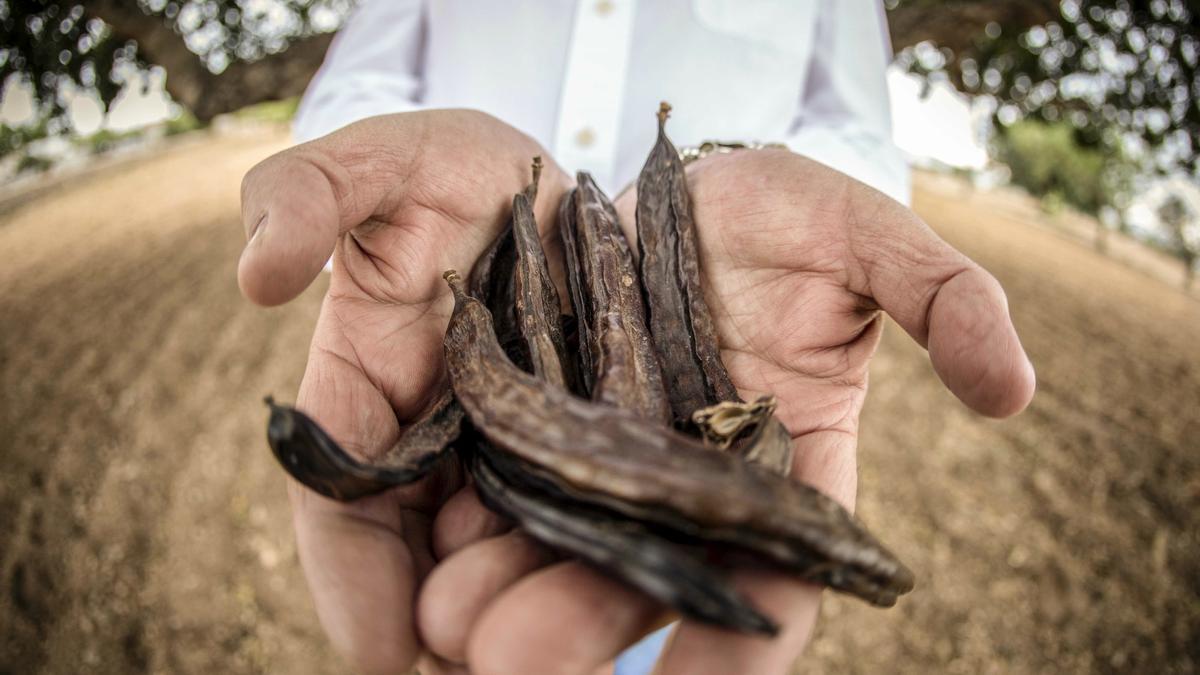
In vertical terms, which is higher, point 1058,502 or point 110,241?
point 1058,502

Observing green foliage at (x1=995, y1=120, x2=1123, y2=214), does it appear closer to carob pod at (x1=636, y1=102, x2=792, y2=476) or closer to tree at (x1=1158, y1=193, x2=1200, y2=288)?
tree at (x1=1158, y1=193, x2=1200, y2=288)

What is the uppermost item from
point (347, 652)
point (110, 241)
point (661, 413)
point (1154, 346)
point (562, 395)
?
point (562, 395)

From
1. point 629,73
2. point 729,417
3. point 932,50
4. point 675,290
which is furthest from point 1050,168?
point 729,417

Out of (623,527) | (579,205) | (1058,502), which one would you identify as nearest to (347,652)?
(623,527)

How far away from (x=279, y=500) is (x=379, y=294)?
142 inches

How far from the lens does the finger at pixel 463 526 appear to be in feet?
6.66

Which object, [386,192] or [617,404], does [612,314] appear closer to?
[617,404]

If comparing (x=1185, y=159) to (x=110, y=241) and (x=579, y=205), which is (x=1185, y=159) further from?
(x=110, y=241)

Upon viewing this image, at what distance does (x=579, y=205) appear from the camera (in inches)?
125

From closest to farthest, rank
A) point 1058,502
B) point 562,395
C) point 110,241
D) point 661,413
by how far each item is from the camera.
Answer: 1. point 562,395
2. point 661,413
3. point 1058,502
4. point 110,241

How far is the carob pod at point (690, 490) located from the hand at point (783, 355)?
0.14 m

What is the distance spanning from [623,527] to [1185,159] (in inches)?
Answer: 210

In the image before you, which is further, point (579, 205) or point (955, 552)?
point (955, 552)

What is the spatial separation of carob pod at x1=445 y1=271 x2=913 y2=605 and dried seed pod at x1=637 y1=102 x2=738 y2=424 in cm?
58
